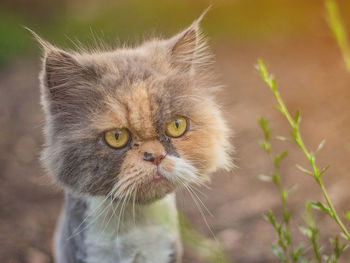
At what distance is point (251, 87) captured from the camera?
17.9ft

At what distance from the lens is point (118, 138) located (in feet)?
6.06

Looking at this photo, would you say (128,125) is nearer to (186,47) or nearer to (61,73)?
(61,73)

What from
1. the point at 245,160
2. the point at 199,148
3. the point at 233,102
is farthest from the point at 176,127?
the point at 233,102

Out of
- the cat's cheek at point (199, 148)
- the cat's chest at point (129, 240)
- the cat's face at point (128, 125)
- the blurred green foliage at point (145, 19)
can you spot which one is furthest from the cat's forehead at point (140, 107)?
the blurred green foliage at point (145, 19)

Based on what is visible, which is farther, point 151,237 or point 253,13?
point 253,13

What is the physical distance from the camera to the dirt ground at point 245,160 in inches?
119

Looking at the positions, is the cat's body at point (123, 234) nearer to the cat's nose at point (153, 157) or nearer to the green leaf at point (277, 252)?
the cat's nose at point (153, 157)

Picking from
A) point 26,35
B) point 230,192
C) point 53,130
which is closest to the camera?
point 53,130

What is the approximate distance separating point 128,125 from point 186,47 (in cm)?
59

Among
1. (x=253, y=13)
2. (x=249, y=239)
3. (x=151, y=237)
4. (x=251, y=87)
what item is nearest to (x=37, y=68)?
(x=251, y=87)

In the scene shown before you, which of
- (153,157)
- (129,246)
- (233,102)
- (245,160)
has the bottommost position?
(245,160)

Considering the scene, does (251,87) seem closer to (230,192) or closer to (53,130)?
(230,192)

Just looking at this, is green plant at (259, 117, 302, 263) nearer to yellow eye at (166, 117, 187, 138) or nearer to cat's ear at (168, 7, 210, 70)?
yellow eye at (166, 117, 187, 138)

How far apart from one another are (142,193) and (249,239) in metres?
1.45
